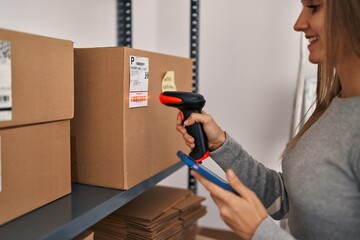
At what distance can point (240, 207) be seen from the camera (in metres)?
0.57

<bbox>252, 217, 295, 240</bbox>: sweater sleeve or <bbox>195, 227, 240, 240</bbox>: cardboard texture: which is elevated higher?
<bbox>252, 217, 295, 240</bbox>: sweater sleeve

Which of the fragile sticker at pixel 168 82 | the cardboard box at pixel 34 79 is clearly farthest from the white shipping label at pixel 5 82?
the fragile sticker at pixel 168 82

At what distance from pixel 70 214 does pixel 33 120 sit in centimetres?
19

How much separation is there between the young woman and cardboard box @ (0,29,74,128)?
0.31m

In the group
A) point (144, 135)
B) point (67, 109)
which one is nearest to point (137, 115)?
point (144, 135)

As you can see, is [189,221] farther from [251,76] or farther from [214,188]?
[251,76]

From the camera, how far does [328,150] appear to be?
2.14 feet

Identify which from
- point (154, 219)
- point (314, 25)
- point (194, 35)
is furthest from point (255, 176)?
point (194, 35)

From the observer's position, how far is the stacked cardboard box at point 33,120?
0.53 m

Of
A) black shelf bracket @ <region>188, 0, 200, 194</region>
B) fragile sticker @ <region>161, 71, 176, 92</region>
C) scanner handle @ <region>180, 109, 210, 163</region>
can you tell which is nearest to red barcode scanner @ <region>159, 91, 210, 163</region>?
scanner handle @ <region>180, 109, 210, 163</region>

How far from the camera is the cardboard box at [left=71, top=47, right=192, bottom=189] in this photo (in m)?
0.71

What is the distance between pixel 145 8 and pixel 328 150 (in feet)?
3.79

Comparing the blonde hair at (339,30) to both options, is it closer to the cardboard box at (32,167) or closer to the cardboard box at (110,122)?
the cardboard box at (110,122)

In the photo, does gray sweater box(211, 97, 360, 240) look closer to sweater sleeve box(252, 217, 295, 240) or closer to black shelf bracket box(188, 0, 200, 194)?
sweater sleeve box(252, 217, 295, 240)
